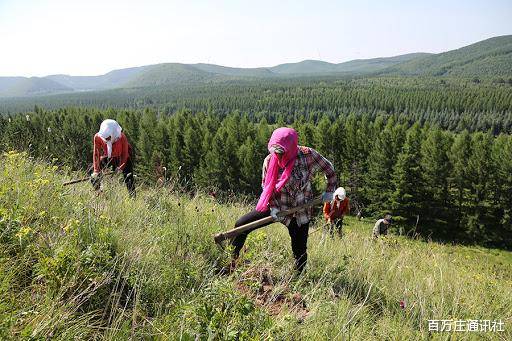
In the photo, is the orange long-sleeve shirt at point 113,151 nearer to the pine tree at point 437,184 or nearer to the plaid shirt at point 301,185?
the plaid shirt at point 301,185

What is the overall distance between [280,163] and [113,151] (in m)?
3.93

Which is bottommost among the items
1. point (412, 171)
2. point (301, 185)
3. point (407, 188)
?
point (407, 188)

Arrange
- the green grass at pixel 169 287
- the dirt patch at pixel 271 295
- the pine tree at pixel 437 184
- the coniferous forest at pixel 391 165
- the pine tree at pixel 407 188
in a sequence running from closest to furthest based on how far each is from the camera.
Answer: the green grass at pixel 169 287 < the dirt patch at pixel 271 295 < the coniferous forest at pixel 391 165 < the pine tree at pixel 407 188 < the pine tree at pixel 437 184

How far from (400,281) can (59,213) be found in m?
3.89

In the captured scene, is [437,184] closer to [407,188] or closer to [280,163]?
[407,188]

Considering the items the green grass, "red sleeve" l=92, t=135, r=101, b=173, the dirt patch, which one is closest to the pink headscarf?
the green grass

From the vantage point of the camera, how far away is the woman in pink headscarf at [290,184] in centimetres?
400

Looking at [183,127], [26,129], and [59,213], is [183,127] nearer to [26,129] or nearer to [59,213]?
[26,129]

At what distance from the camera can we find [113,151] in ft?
21.5

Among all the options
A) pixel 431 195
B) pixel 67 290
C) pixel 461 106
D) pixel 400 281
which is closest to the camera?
pixel 67 290

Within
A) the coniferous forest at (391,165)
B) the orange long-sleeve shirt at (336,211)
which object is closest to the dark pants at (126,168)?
the orange long-sleeve shirt at (336,211)

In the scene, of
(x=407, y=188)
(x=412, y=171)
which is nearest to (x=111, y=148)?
(x=407, y=188)

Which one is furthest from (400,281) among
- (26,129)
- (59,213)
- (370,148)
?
(370,148)

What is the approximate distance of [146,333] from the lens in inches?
87.0
